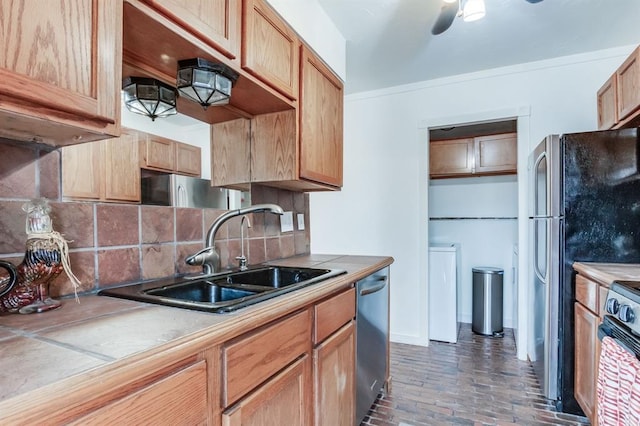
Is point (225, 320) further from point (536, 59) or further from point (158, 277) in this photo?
point (536, 59)

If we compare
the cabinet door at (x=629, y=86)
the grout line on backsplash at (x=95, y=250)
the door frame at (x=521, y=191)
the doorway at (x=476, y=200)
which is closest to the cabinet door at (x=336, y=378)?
the grout line on backsplash at (x=95, y=250)

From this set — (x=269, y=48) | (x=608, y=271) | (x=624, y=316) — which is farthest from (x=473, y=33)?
(x=624, y=316)

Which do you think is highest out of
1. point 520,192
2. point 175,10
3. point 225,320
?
point 175,10

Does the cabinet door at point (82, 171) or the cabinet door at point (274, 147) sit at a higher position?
the cabinet door at point (274, 147)

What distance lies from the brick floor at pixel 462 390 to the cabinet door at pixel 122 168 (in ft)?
5.56

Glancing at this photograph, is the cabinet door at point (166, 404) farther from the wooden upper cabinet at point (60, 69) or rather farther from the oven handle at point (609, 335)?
the oven handle at point (609, 335)

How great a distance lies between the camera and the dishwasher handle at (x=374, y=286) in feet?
5.75

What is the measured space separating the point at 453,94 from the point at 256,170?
213 cm

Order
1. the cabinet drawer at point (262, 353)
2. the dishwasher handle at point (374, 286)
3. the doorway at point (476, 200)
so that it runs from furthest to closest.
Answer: the doorway at point (476, 200) → the dishwasher handle at point (374, 286) → the cabinet drawer at point (262, 353)

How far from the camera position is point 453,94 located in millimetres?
3059

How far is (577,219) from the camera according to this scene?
196cm

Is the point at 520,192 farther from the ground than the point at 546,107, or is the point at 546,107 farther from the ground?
the point at 546,107

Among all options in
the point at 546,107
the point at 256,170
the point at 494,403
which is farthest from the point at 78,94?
the point at 546,107

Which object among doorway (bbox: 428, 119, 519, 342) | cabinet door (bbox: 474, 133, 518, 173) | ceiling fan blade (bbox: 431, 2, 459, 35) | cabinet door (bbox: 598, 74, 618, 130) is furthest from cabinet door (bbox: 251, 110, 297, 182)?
cabinet door (bbox: 474, 133, 518, 173)
